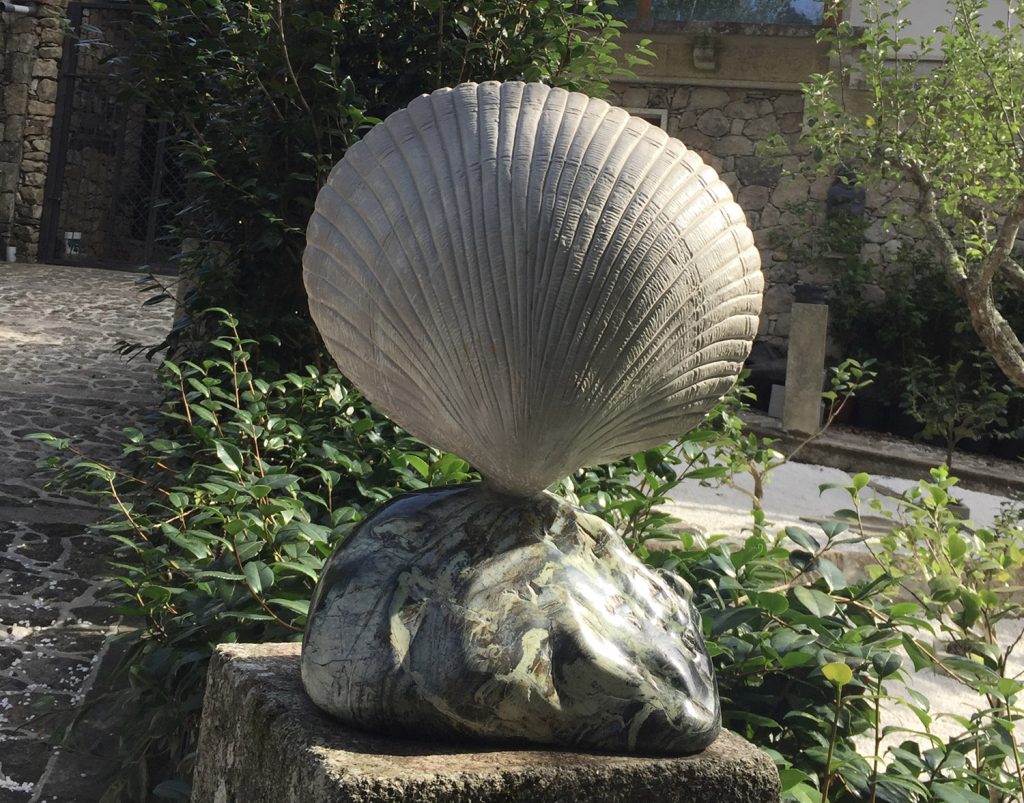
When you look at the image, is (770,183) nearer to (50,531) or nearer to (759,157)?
(759,157)

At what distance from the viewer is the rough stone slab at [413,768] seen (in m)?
1.14

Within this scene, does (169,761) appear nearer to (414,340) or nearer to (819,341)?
(414,340)

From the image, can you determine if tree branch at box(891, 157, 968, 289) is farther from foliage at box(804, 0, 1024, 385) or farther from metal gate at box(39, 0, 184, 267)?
metal gate at box(39, 0, 184, 267)

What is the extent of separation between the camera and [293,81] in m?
3.45

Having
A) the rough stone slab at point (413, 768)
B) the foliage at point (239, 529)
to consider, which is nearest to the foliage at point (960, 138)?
the foliage at point (239, 529)

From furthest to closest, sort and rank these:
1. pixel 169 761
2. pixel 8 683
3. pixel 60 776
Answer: pixel 8 683, pixel 60 776, pixel 169 761

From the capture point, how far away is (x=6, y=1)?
12.9 m

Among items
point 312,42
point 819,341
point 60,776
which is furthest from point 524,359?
point 819,341

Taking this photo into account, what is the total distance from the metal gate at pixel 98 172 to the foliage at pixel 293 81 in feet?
29.1

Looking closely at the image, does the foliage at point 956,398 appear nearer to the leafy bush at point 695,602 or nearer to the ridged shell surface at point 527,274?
the leafy bush at point 695,602

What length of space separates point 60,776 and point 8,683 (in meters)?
0.54

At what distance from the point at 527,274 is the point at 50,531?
346 cm

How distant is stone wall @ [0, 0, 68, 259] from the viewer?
1297 cm

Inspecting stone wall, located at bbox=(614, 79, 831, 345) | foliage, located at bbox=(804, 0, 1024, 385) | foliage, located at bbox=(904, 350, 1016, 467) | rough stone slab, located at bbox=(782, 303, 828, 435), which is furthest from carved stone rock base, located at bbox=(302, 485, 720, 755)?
stone wall, located at bbox=(614, 79, 831, 345)
